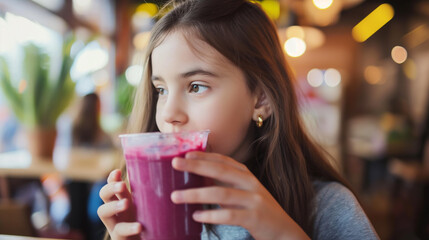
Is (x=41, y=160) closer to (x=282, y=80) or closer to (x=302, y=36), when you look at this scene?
(x=282, y=80)

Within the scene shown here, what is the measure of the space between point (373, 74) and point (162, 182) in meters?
A: 9.14

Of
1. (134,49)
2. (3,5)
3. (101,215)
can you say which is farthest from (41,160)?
(134,49)

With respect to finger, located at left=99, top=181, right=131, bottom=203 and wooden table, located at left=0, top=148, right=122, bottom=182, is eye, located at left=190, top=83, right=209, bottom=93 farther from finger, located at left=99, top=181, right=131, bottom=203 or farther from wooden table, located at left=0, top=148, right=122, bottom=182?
wooden table, located at left=0, top=148, right=122, bottom=182

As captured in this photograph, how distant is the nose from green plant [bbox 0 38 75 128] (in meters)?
2.38

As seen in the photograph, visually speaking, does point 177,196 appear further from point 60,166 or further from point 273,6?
point 273,6

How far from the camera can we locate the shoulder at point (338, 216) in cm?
101

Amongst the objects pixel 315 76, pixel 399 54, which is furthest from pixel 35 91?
pixel 399 54

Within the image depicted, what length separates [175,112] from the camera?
37.7 inches

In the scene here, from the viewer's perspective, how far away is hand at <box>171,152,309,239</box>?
0.67m

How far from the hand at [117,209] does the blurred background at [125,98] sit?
629 mm

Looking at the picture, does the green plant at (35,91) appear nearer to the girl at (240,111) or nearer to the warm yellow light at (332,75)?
the girl at (240,111)

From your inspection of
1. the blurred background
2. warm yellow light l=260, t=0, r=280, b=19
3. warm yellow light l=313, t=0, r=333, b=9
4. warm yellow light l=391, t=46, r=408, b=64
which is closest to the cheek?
the blurred background

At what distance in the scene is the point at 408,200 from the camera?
4.50m

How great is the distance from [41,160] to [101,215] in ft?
7.98
